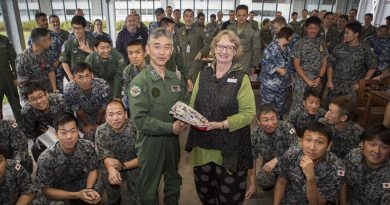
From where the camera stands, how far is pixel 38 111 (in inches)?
123

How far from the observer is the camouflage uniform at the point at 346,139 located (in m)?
3.02

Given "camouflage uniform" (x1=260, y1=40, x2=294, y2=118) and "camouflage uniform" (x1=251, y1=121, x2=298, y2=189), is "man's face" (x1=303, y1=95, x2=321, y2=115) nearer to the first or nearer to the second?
"camouflage uniform" (x1=251, y1=121, x2=298, y2=189)

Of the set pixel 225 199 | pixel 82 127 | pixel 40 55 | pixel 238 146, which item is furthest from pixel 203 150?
pixel 40 55

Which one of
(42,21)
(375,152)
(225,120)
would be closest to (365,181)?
(375,152)

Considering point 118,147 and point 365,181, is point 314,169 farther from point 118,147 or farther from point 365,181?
point 118,147

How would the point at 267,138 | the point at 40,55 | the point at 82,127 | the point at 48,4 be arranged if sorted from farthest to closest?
the point at 48,4, the point at 40,55, the point at 82,127, the point at 267,138

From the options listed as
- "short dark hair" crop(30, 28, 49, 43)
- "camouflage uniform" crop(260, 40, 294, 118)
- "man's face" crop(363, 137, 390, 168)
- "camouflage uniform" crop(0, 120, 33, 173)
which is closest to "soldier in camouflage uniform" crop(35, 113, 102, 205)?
"camouflage uniform" crop(0, 120, 33, 173)

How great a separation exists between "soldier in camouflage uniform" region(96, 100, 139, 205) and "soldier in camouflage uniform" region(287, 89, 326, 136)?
1.97m

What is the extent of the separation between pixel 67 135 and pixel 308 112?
8.88 ft

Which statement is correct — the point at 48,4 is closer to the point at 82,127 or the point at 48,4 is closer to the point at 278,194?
the point at 82,127

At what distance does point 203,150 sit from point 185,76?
224 cm

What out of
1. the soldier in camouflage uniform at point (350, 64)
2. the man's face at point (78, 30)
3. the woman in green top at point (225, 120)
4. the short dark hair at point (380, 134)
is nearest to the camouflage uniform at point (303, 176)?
the short dark hair at point (380, 134)

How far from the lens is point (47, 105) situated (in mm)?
3145

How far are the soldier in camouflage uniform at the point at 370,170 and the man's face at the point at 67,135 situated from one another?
7.65ft
